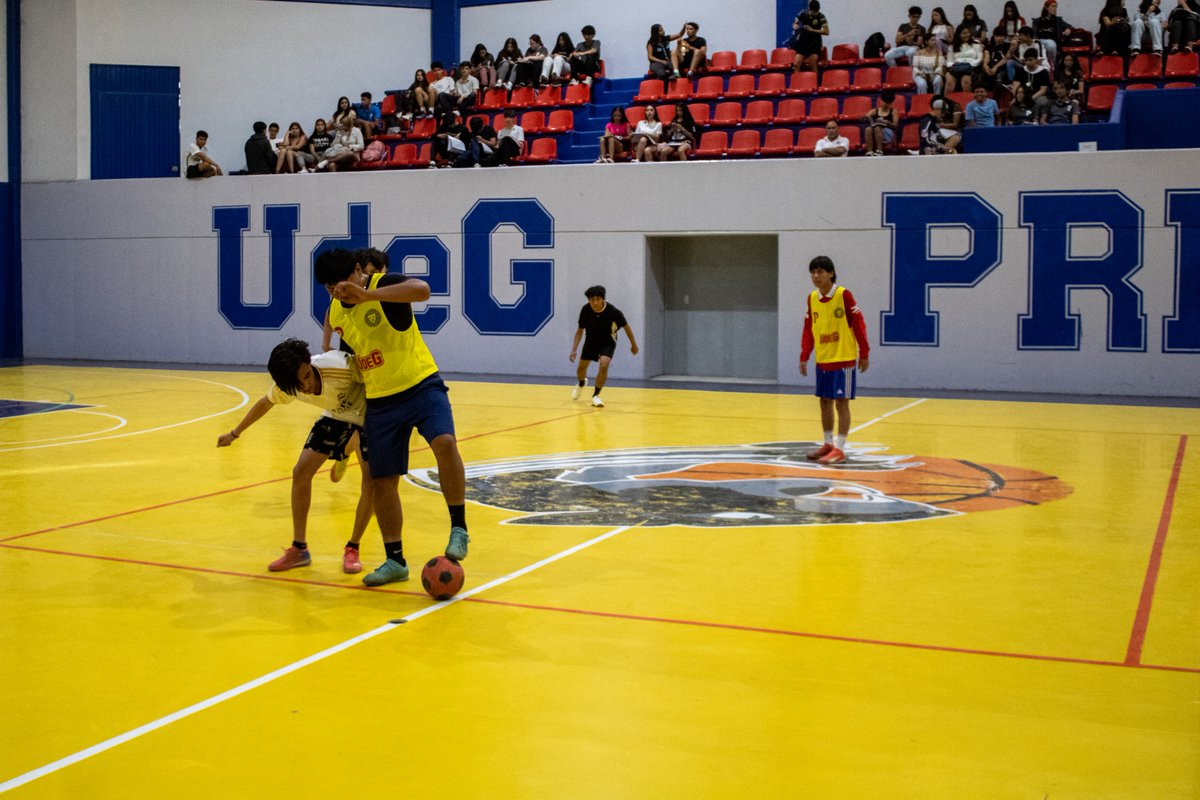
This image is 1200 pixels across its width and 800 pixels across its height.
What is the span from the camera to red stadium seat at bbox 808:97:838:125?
21672mm

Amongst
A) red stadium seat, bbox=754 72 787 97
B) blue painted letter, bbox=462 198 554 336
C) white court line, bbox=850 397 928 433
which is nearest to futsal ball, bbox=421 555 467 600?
white court line, bbox=850 397 928 433

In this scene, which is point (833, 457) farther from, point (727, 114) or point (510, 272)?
point (727, 114)

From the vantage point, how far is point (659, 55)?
78.7ft

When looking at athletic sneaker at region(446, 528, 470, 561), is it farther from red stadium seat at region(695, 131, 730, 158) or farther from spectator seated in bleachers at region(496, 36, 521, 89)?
spectator seated in bleachers at region(496, 36, 521, 89)

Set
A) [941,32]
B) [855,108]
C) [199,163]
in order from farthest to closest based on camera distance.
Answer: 1. [199,163]
2. [941,32]
3. [855,108]

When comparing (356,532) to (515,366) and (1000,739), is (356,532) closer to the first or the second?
(1000,739)

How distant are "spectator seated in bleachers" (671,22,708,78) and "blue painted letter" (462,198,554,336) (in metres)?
4.71

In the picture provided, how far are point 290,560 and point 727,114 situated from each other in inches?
687

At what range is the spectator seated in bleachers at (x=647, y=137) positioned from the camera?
21031 millimetres

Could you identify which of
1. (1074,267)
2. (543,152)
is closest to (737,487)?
(1074,267)

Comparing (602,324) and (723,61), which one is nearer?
(602,324)

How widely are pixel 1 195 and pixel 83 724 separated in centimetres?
2401

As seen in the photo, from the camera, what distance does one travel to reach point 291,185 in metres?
23.3

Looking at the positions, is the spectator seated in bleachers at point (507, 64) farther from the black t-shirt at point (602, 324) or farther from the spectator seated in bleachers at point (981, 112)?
the black t-shirt at point (602, 324)
